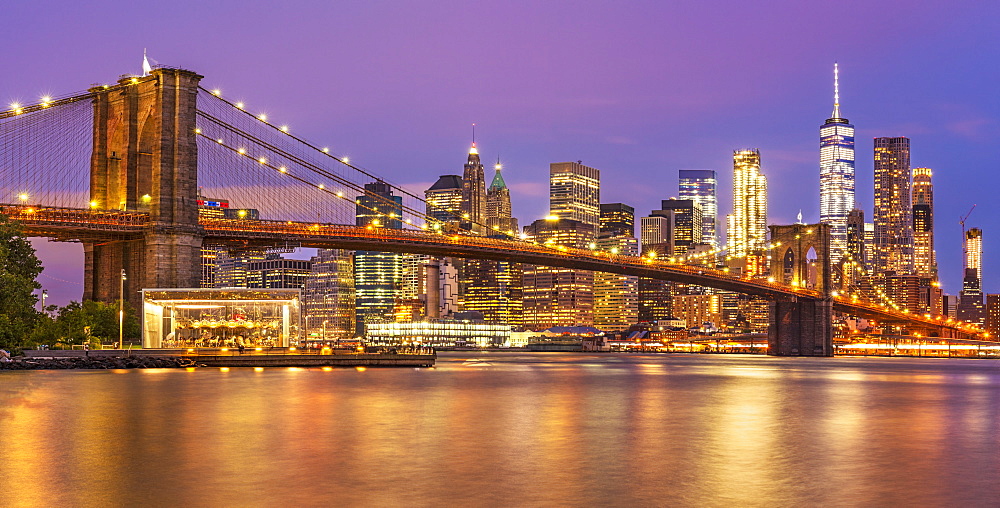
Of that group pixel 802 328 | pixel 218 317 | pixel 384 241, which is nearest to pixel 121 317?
pixel 218 317

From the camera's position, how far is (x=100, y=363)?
197 ft

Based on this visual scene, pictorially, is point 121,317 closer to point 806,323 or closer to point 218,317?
point 218,317

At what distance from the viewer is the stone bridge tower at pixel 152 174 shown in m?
70.8

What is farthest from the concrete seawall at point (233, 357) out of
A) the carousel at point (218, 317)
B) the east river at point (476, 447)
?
the east river at point (476, 447)

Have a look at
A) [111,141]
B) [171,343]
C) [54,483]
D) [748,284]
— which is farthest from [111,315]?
[748,284]

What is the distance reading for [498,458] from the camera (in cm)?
2373

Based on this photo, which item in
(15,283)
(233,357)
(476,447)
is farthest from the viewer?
(233,357)

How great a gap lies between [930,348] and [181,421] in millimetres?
163679

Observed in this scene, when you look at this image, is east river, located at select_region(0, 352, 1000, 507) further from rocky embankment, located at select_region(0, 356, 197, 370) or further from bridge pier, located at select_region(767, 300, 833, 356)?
bridge pier, located at select_region(767, 300, 833, 356)

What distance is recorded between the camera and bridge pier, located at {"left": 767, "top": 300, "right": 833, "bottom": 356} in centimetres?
Answer: 12531

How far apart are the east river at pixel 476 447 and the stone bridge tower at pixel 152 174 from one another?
24.3 m

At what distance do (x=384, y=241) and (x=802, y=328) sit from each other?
61.2 m

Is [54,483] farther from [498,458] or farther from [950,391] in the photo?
[950,391]

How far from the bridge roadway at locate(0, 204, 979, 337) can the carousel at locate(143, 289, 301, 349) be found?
557cm
